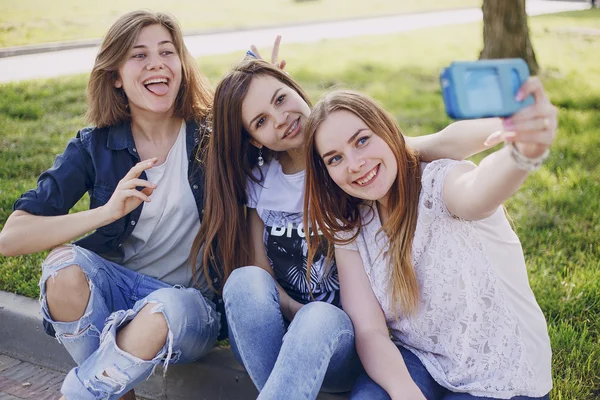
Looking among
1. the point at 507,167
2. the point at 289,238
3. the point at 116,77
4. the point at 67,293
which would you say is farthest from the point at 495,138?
the point at 116,77

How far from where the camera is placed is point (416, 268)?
2.38 meters

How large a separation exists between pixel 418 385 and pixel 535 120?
110 cm

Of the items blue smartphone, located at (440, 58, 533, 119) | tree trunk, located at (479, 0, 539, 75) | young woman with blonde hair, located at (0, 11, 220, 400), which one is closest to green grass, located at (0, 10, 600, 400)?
tree trunk, located at (479, 0, 539, 75)

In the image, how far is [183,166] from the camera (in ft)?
9.87

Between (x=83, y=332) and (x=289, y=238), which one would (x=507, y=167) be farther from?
(x=83, y=332)

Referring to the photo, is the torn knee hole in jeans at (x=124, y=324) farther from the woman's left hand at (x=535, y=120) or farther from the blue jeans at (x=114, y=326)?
the woman's left hand at (x=535, y=120)

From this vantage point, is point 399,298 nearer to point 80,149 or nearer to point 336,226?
point 336,226

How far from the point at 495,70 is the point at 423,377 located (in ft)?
3.89

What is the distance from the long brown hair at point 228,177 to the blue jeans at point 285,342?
0.92ft

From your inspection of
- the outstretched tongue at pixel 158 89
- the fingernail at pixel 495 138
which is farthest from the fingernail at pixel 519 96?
the outstretched tongue at pixel 158 89

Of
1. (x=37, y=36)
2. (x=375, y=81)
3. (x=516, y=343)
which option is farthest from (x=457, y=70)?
(x=37, y=36)

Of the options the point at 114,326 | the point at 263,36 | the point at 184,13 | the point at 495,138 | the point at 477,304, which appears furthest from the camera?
the point at 184,13

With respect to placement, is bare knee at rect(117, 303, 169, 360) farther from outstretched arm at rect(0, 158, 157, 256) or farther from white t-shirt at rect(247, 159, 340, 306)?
white t-shirt at rect(247, 159, 340, 306)

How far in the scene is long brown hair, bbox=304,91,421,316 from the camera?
7.72ft
